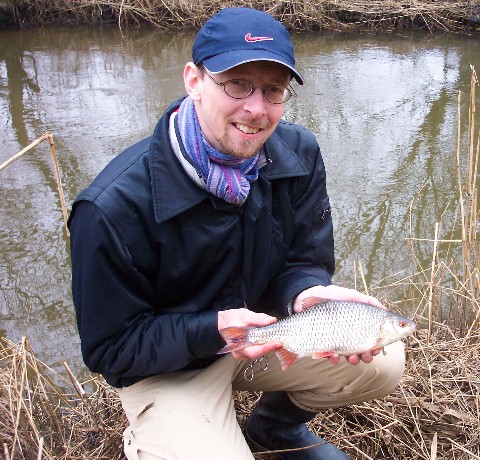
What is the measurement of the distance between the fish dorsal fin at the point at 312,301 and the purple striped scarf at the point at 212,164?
0.39 meters

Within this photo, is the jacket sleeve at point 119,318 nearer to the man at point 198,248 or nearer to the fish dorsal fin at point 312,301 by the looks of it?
the man at point 198,248

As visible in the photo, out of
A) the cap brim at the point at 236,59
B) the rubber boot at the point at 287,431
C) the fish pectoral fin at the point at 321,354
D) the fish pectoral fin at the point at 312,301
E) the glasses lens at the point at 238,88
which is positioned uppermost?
the cap brim at the point at 236,59

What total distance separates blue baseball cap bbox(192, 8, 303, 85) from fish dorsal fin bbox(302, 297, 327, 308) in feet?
2.30

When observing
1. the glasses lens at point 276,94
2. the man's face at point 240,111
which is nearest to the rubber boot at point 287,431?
the man's face at point 240,111

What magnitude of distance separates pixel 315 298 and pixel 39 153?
463 cm

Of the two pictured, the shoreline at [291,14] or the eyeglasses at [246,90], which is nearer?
the eyeglasses at [246,90]

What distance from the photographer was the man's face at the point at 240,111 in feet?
6.17

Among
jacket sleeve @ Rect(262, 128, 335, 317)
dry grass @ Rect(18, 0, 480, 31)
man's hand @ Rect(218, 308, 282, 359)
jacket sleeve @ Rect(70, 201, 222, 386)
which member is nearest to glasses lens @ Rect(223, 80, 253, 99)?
jacket sleeve @ Rect(262, 128, 335, 317)

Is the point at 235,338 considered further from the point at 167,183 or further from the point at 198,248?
the point at 167,183

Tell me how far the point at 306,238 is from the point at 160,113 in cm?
497

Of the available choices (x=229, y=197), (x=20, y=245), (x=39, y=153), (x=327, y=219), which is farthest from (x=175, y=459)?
(x=39, y=153)

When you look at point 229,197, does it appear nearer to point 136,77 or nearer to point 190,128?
point 190,128

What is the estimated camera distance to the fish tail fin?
6.10 ft

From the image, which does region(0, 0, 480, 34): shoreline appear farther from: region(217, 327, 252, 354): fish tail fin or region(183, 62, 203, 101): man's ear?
region(217, 327, 252, 354): fish tail fin
